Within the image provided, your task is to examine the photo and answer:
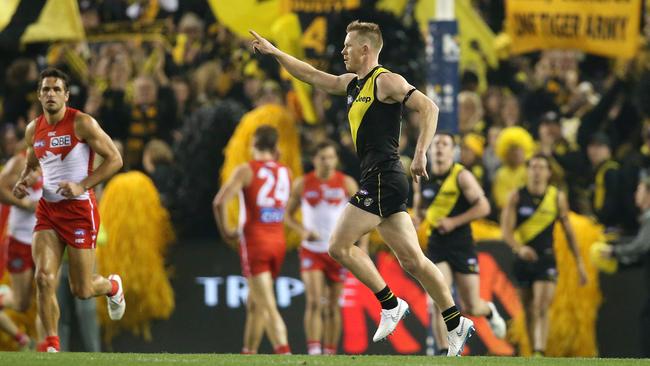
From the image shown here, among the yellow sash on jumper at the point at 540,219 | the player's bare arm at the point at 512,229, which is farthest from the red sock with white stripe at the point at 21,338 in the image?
the yellow sash on jumper at the point at 540,219

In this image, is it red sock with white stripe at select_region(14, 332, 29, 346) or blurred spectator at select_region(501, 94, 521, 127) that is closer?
red sock with white stripe at select_region(14, 332, 29, 346)

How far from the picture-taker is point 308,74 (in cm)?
1230

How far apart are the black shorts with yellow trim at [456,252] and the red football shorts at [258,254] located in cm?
175

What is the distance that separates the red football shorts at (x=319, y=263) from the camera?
17078mm

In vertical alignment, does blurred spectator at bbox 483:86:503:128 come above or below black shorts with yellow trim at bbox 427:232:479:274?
above

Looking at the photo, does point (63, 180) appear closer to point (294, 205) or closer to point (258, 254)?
point (258, 254)

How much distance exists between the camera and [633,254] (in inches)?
661

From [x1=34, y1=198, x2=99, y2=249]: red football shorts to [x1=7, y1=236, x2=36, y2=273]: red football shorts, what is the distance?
3.65m

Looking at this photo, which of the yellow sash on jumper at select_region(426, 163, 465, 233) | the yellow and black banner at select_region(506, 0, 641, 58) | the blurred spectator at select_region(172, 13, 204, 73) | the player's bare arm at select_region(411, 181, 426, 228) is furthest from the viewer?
the blurred spectator at select_region(172, 13, 204, 73)

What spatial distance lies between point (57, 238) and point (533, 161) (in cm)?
627

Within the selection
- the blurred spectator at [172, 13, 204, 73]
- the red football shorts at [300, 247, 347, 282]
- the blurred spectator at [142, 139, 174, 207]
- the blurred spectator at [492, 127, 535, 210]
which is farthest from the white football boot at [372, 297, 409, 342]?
the blurred spectator at [172, 13, 204, 73]

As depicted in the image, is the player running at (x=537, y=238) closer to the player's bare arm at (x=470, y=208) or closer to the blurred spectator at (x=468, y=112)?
the player's bare arm at (x=470, y=208)

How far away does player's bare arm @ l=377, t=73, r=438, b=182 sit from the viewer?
1120 cm

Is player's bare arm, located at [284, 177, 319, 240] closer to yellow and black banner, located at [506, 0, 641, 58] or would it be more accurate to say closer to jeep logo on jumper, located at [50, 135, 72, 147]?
yellow and black banner, located at [506, 0, 641, 58]
